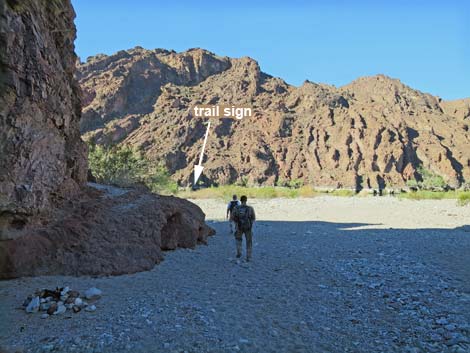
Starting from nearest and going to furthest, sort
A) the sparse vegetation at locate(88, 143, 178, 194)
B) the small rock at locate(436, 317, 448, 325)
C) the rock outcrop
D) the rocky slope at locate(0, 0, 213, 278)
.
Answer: the small rock at locate(436, 317, 448, 325) < the rocky slope at locate(0, 0, 213, 278) < the rock outcrop < the sparse vegetation at locate(88, 143, 178, 194)

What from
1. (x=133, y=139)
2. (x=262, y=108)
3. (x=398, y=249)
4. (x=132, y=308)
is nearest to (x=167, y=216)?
(x=132, y=308)

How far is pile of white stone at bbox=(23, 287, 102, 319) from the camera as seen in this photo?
486 cm

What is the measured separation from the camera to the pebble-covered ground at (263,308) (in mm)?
4133

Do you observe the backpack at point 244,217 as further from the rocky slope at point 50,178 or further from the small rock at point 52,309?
the small rock at point 52,309

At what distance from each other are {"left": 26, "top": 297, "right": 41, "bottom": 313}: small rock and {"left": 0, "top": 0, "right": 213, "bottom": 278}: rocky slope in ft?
5.03

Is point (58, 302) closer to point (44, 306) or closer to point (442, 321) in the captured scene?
point (44, 306)

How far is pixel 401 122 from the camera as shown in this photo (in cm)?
7844

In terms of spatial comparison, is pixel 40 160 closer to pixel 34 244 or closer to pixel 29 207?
pixel 29 207

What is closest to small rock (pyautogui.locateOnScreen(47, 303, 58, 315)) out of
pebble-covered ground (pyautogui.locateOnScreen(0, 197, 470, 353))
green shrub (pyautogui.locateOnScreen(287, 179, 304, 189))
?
pebble-covered ground (pyautogui.locateOnScreen(0, 197, 470, 353))

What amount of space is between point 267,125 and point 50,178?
7732 centimetres

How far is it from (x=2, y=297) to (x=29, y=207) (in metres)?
1.53

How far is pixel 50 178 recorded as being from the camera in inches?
277

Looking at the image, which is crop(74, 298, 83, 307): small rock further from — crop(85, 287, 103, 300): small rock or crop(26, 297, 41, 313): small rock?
crop(26, 297, 41, 313): small rock

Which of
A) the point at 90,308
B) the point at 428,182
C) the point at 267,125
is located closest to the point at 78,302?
the point at 90,308
